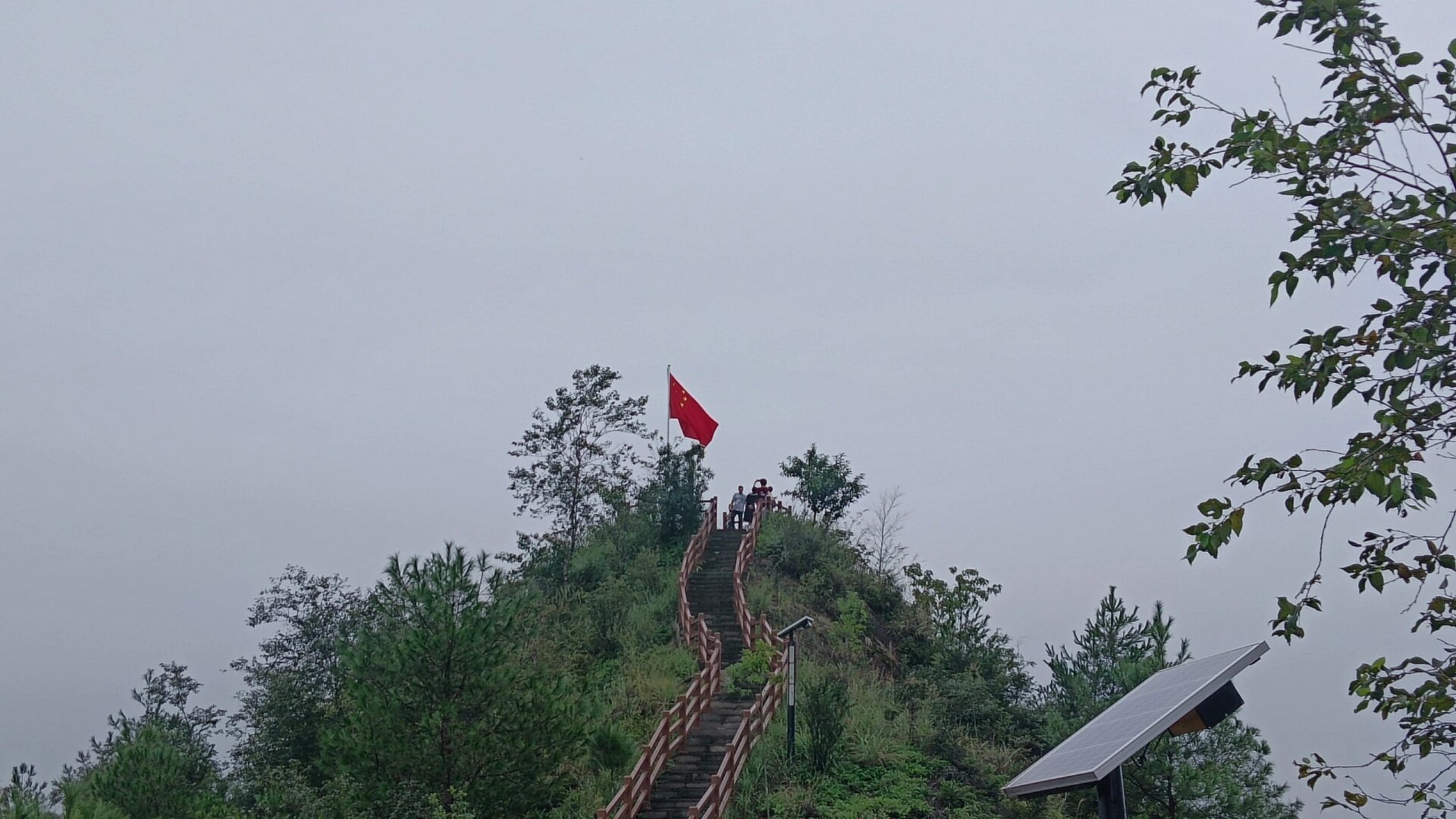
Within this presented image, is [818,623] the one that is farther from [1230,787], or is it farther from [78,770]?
[78,770]

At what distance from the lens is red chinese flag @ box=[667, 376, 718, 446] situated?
38.5 meters

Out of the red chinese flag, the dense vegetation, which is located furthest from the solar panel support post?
the red chinese flag

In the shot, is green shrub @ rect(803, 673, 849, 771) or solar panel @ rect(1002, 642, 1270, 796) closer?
solar panel @ rect(1002, 642, 1270, 796)

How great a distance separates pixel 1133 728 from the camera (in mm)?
8641

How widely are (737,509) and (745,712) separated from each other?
16.6 metres

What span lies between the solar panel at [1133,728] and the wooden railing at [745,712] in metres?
10.0

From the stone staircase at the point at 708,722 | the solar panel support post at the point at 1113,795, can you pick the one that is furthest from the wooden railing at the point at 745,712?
the solar panel support post at the point at 1113,795

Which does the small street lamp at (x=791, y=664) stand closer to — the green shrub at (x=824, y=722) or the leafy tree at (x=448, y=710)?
the green shrub at (x=824, y=722)

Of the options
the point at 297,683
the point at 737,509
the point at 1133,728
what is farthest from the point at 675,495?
the point at 1133,728

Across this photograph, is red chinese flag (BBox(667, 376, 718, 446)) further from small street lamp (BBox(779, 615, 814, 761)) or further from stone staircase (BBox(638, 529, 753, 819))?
small street lamp (BBox(779, 615, 814, 761))

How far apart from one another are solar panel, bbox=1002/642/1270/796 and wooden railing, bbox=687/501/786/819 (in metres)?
10.0

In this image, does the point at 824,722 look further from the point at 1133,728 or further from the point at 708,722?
the point at 1133,728

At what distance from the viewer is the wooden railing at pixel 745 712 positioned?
64.0 ft

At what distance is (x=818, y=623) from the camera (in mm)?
31266
